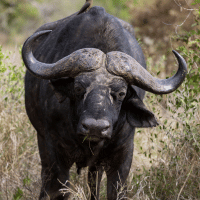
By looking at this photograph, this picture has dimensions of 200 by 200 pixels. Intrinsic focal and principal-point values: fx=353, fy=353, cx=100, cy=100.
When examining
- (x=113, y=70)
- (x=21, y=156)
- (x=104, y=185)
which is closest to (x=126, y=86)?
(x=113, y=70)

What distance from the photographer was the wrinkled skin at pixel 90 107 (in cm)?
273

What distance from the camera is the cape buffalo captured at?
106 inches

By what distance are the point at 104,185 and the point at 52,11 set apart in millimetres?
22223

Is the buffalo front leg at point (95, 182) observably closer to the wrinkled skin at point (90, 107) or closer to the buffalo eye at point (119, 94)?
the wrinkled skin at point (90, 107)

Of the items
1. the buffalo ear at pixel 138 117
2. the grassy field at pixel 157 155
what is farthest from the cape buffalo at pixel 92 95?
the grassy field at pixel 157 155

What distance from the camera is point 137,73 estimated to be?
9.16ft

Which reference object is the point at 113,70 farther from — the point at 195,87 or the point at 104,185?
the point at 104,185

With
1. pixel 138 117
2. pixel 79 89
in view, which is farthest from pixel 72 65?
pixel 138 117

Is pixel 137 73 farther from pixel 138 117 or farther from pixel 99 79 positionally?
pixel 138 117

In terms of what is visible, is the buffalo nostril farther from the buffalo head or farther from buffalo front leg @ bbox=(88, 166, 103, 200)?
buffalo front leg @ bbox=(88, 166, 103, 200)

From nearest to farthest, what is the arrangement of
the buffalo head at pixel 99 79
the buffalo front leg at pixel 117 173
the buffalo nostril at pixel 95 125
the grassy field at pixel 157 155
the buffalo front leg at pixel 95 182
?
the buffalo nostril at pixel 95 125, the buffalo head at pixel 99 79, the buffalo front leg at pixel 117 173, the grassy field at pixel 157 155, the buffalo front leg at pixel 95 182

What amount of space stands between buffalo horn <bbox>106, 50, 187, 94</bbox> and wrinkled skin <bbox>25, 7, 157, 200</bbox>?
0.06m

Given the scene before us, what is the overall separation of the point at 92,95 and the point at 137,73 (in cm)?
43

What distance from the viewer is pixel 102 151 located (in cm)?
314
